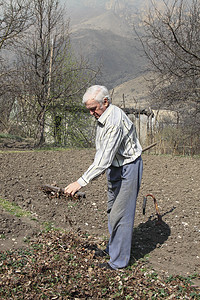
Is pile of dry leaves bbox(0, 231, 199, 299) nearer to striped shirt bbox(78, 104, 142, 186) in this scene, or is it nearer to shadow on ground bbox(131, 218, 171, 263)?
shadow on ground bbox(131, 218, 171, 263)

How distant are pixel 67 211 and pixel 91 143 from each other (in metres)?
A: 9.45

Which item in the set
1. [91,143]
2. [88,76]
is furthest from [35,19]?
[91,143]

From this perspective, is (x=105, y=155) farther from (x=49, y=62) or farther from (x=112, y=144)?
(x=49, y=62)

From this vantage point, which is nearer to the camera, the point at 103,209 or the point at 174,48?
the point at 103,209

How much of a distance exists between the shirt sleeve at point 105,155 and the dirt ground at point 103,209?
1.43 m

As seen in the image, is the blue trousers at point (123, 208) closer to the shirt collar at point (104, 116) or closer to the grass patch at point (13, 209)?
the shirt collar at point (104, 116)

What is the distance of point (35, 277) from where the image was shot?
3207mm

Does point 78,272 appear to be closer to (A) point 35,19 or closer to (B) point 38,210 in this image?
(B) point 38,210

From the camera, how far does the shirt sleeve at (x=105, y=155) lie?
3.11 metres

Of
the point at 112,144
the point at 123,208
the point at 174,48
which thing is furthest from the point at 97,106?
the point at 174,48

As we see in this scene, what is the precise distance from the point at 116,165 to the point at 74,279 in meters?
1.17

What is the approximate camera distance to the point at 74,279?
3281mm

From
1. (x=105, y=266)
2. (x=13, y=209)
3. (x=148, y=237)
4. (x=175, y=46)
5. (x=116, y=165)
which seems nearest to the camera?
(x=116, y=165)

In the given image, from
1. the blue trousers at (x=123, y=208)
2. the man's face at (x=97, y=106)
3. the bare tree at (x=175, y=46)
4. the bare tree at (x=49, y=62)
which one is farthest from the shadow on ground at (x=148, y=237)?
the bare tree at (x=49, y=62)
